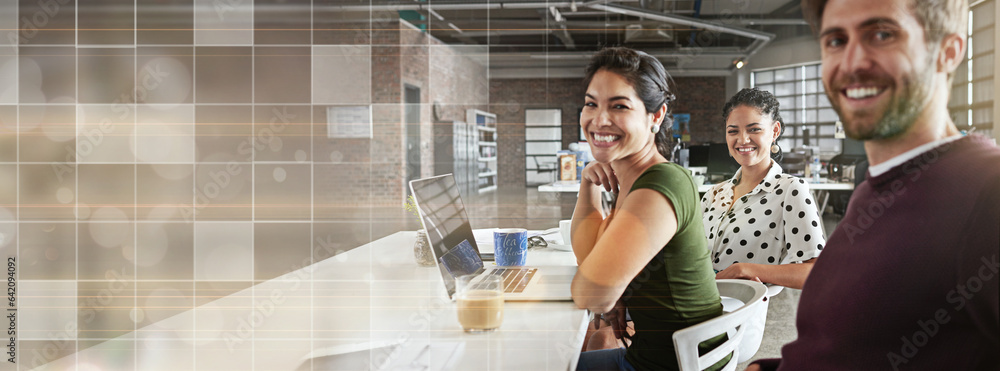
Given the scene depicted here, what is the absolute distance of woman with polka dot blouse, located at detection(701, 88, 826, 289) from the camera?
1.09 meters

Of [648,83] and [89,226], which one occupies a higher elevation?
[648,83]

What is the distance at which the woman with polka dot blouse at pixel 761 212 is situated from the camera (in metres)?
1.09

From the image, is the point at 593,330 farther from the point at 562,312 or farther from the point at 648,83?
the point at 648,83

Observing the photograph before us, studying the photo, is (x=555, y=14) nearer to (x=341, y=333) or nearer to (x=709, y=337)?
(x=709, y=337)

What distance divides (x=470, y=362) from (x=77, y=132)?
1553mm

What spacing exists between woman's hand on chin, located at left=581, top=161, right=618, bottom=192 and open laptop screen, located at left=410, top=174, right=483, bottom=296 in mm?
254

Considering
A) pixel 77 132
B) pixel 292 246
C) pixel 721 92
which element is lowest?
pixel 292 246

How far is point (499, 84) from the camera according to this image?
10492 millimetres

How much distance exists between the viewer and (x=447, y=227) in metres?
0.91

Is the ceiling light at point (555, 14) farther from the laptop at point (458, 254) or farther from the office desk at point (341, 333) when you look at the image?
the office desk at point (341, 333)

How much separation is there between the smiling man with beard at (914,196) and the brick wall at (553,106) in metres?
9.60

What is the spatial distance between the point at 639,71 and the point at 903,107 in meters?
0.43

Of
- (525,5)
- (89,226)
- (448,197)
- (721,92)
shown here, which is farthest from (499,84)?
(448,197)
